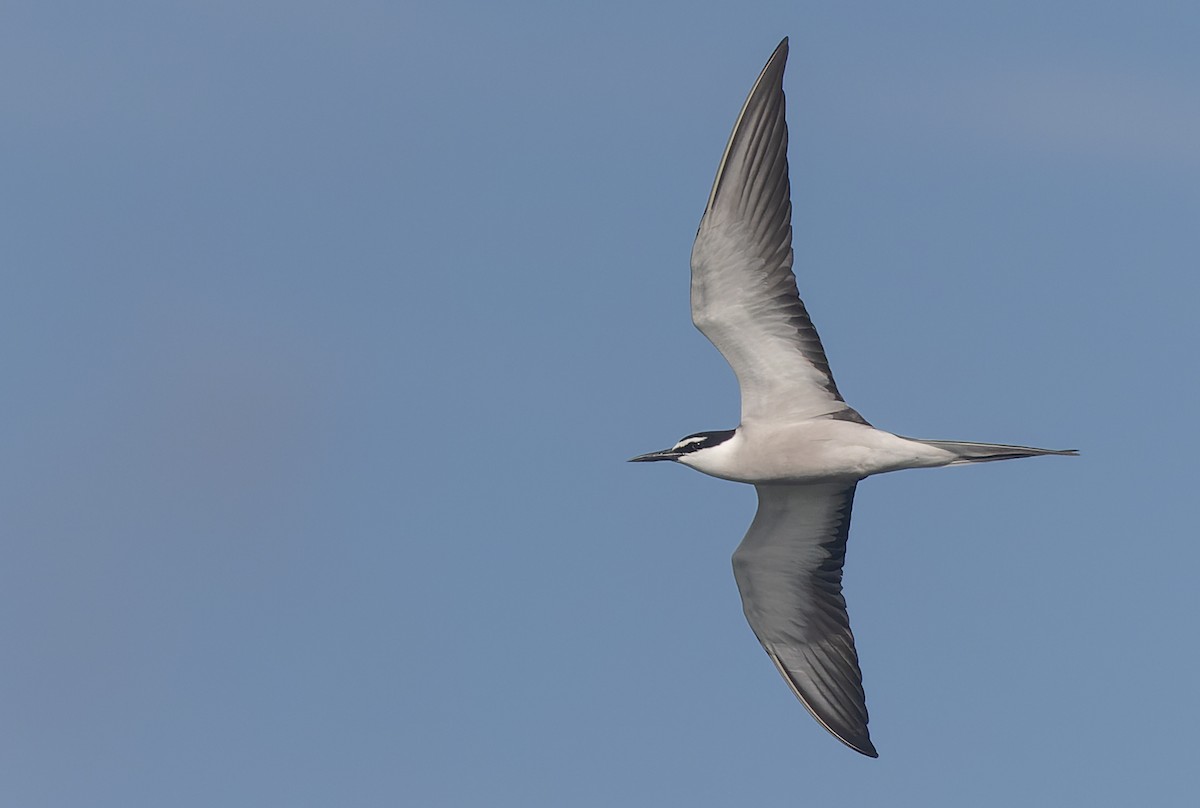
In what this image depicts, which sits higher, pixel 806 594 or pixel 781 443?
pixel 781 443

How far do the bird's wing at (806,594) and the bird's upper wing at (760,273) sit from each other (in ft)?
6.76

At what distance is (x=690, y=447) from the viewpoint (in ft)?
72.3

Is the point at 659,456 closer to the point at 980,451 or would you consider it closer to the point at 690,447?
the point at 690,447

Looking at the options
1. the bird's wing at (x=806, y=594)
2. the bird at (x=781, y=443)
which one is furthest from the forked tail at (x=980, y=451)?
the bird's wing at (x=806, y=594)

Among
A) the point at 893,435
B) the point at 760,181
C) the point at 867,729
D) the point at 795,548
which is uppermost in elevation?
the point at 760,181

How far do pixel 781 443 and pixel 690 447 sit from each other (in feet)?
4.26

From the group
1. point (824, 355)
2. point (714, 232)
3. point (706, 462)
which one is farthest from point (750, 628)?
point (714, 232)

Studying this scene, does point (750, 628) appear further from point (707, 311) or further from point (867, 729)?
point (707, 311)

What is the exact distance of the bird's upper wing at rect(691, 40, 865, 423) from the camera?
810 inches

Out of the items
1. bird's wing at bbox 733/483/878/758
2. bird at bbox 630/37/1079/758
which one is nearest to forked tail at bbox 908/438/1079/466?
bird at bbox 630/37/1079/758

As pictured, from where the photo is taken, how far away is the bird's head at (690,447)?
21938 mm

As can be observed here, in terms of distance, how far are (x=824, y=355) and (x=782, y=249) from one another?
161 cm

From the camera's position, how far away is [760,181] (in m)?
20.7

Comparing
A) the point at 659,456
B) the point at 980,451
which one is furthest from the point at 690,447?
the point at 980,451
